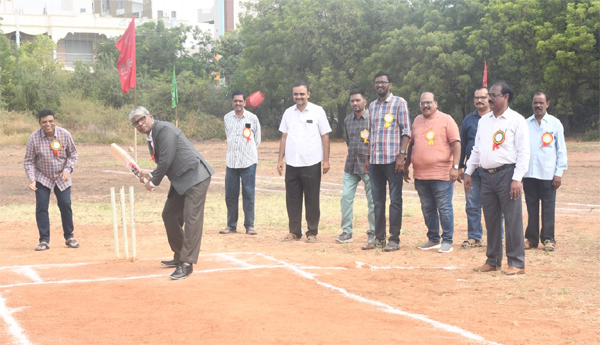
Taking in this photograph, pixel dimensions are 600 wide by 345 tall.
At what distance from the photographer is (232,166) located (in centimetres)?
1109

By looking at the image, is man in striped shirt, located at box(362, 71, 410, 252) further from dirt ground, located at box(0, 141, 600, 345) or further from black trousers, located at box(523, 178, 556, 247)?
black trousers, located at box(523, 178, 556, 247)

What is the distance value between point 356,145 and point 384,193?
933 mm

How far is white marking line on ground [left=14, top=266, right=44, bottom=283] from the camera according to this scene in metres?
7.57

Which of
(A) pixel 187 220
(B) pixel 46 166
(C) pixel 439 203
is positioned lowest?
(C) pixel 439 203

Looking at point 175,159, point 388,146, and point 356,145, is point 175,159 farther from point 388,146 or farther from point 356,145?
point 356,145

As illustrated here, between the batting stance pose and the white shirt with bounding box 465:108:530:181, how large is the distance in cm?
309

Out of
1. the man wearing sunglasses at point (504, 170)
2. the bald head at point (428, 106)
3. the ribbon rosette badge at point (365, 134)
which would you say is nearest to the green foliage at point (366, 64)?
the ribbon rosette badge at point (365, 134)

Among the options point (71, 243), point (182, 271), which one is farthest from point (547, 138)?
point (71, 243)

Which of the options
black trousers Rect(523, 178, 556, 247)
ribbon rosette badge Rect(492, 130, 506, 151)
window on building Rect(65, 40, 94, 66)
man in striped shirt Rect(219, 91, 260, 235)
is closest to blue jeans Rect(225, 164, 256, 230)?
man in striped shirt Rect(219, 91, 260, 235)

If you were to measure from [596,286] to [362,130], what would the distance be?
13.0ft

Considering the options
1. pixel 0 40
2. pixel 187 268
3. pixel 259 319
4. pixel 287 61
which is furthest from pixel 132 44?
pixel 0 40

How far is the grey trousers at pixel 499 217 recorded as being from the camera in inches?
296

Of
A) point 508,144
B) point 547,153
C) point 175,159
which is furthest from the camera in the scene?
point 547,153

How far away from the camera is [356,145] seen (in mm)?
9859
